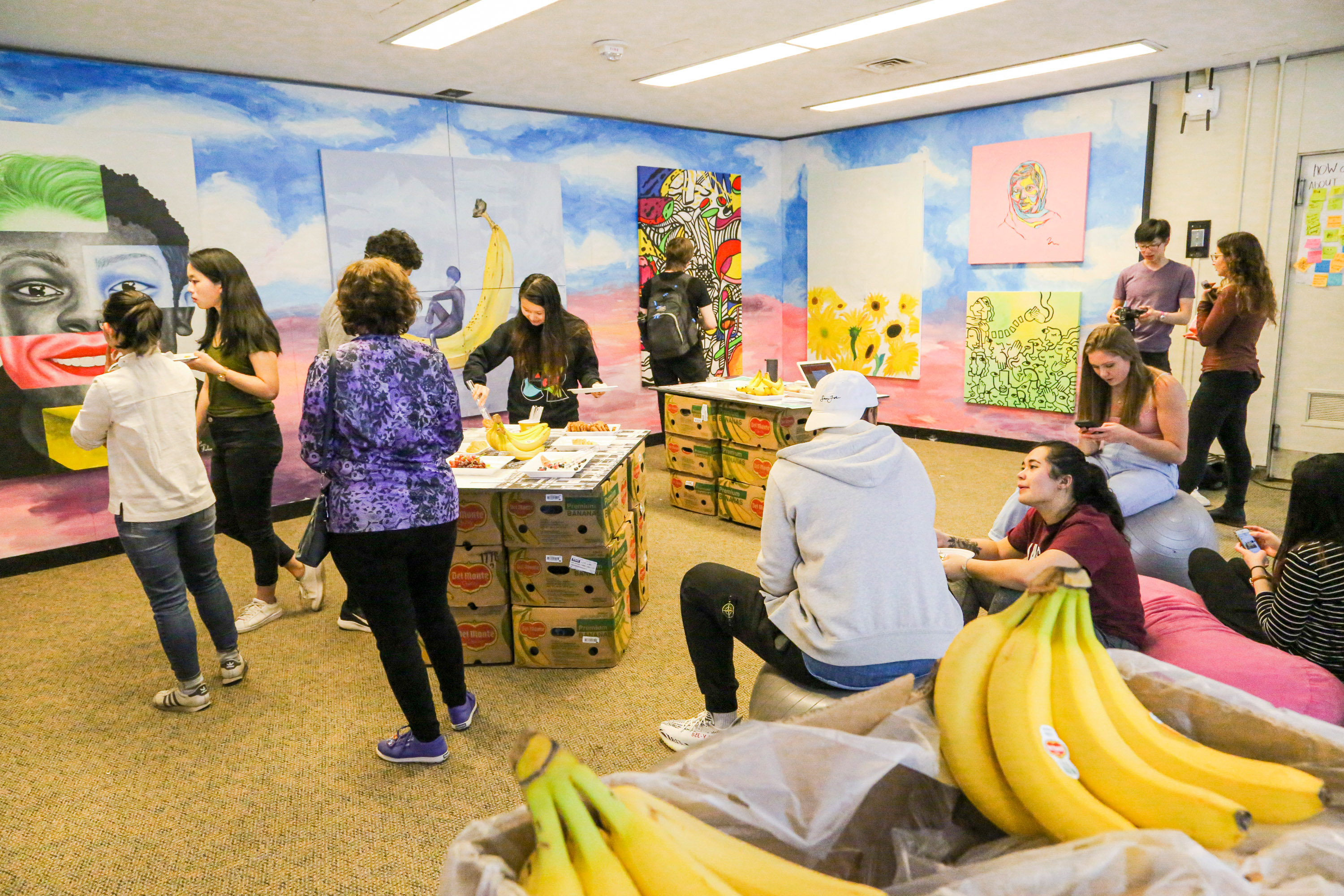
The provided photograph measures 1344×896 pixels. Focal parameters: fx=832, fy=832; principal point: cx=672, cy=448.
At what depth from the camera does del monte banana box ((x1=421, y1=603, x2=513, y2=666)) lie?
3.20 meters

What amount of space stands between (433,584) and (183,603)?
1056 millimetres

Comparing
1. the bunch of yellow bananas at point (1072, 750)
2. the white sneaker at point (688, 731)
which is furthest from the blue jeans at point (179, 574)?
the bunch of yellow bananas at point (1072, 750)

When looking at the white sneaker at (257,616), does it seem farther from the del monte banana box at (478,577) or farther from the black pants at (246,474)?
the del monte banana box at (478,577)

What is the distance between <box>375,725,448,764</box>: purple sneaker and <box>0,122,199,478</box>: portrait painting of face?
3030mm

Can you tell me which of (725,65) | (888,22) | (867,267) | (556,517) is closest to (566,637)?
(556,517)

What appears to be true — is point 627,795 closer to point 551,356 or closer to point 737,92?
point 551,356

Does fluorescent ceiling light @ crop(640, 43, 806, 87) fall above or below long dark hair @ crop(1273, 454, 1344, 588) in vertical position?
above

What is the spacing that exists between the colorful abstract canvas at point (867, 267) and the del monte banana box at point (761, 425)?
2.84m

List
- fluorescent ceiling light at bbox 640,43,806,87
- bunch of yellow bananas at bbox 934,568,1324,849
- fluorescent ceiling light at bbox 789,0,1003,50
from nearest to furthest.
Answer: bunch of yellow bananas at bbox 934,568,1324,849 < fluorescent ceiling light at bbox 789,0,1003,50 < fluorescent ceiling light at bbox 640,43,806,87

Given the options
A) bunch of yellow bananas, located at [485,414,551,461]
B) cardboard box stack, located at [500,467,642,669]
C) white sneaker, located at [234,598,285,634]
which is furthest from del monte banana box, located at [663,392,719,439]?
white sneaker, located at [234,598,285,634]

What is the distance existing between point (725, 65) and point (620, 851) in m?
5.25

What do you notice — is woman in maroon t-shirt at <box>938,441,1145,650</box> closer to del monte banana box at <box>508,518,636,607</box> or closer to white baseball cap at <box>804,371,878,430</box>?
white baseball cap at <box>804,371,878,430</box>

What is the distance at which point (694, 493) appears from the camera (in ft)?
17.3

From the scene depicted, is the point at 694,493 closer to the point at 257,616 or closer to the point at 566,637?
the point at 566,637
